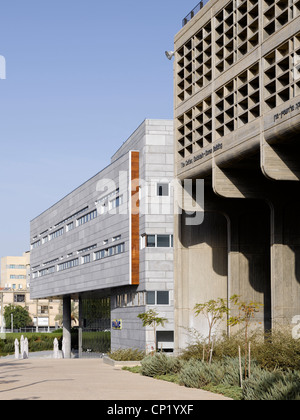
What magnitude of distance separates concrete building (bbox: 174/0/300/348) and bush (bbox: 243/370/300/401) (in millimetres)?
11428

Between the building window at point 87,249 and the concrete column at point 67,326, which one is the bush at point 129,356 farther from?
the concrete column at point 67,326

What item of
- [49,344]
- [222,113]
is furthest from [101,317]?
[222,113]

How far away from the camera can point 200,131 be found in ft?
125

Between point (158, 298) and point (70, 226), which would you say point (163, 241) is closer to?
point (158, 298)

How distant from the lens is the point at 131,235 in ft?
190

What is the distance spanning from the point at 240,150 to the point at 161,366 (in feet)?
34.5

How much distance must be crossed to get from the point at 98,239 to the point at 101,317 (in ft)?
46.3

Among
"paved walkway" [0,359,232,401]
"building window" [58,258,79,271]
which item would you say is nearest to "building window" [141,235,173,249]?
"building window" [58,258,79,271]

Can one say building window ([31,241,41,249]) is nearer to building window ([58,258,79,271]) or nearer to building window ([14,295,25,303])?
building window ([58,258,79,271])

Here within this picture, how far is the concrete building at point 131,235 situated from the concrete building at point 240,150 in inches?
559

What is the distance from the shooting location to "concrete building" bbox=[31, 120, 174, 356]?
5644cm
